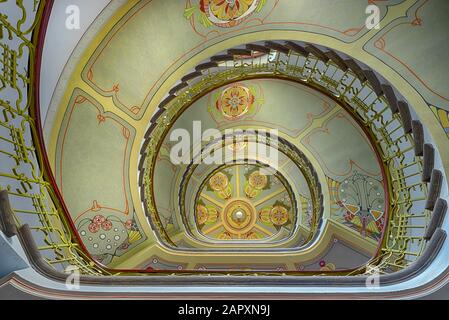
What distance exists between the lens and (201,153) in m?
11.3

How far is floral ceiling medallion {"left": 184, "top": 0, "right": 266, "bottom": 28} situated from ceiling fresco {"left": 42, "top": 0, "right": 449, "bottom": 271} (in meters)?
0.02

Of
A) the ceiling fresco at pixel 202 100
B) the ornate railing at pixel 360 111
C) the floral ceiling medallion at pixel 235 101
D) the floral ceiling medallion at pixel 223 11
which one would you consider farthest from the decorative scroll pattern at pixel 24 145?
the floral ceiling medallion at pixel 235 101

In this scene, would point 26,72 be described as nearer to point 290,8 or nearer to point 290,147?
point 290,8

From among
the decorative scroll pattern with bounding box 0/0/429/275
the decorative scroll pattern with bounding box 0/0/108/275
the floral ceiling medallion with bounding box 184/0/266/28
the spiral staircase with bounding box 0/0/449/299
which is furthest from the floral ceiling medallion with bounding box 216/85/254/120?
the decorative scroll pattern with bounding box 0/0/108/275

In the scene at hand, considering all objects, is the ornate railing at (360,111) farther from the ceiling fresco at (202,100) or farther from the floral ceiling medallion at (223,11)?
the floral ceiling medallion at (223,11)

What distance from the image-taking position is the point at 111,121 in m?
5.70

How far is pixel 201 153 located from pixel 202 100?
253 cm

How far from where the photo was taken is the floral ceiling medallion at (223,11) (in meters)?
5.22

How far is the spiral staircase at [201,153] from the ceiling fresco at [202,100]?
3 centimetres

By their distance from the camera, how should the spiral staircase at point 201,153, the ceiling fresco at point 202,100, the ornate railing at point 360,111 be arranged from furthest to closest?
the ceiling fresco at point 202,100
the ornate railing at point 360,111
the spiral staircase at point 201,153

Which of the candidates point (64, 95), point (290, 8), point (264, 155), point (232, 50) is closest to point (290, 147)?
point (264, 155)

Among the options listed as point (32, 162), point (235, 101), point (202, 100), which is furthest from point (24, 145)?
point (235, 101)

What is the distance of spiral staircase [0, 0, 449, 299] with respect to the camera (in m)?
2.58

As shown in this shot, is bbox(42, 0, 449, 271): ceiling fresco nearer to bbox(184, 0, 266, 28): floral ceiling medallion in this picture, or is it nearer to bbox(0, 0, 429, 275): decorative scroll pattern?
bbox(184, 0, 266, 28): floral ceiling medallion
